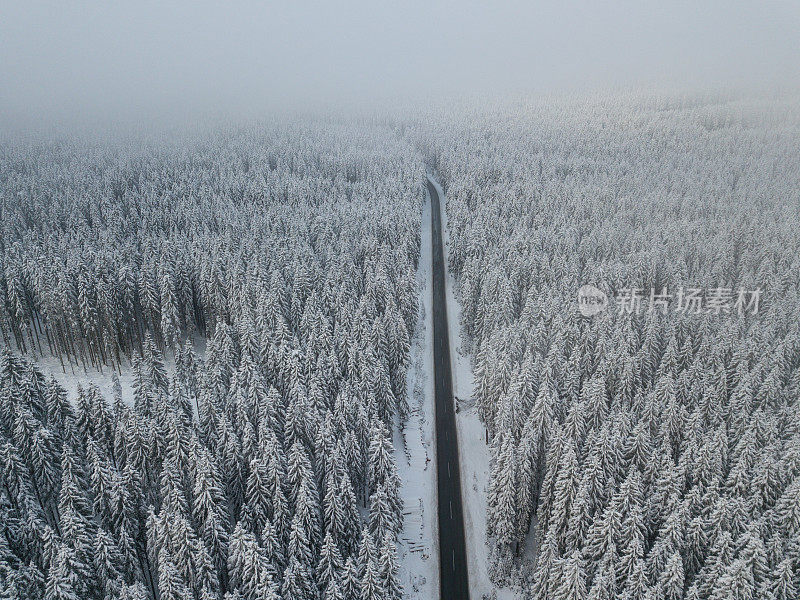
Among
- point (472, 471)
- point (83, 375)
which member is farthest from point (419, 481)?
point (83, 375)

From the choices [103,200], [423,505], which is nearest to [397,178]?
[103,200]

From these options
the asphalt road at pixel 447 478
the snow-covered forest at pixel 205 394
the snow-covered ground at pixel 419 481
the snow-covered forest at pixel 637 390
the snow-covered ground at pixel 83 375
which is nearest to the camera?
the snow-covered forest at pixel 637 390

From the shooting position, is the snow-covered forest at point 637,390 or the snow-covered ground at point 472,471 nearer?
the snow-covered forest at point 637,390

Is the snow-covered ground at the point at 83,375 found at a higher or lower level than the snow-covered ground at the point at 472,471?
higher

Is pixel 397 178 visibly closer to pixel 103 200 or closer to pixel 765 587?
pixel 103 200

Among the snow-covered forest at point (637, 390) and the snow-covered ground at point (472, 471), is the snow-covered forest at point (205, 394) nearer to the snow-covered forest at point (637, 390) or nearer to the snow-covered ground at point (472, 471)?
the snow-covered ground at point (472, 471)

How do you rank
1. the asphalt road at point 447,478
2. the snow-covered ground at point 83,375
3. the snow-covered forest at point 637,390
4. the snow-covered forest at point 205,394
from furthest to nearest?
the snow-covered ground at point 83,375 < the asphalt road at point 447,478 < the snow-covered forest at point 205,394 < the snow-covered forest at point 637,390

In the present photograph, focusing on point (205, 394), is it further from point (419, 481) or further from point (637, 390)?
point (637, 390)

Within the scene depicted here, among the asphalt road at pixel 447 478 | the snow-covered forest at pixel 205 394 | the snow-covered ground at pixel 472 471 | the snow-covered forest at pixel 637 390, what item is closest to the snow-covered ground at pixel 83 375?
the snow-covered forest at pixel 205 394
